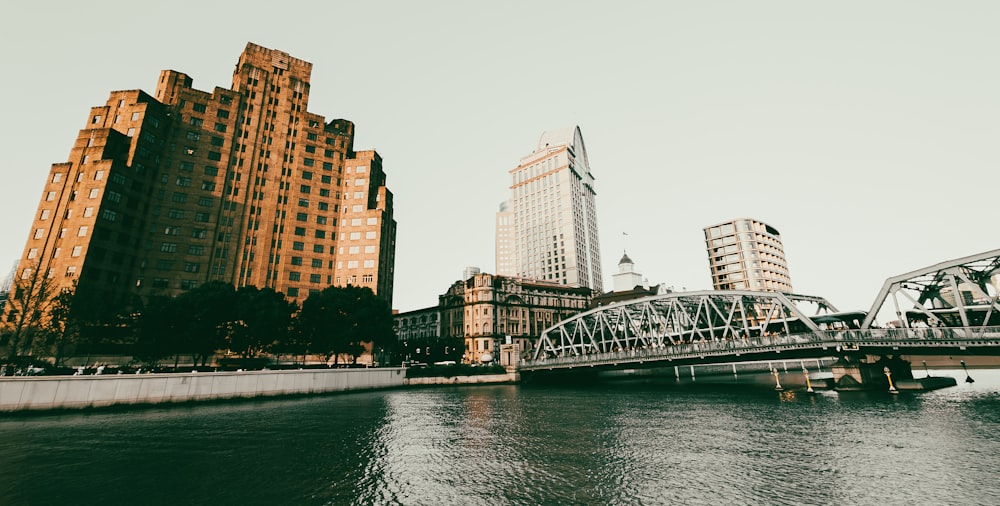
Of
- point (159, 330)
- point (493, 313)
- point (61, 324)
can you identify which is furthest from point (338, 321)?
point (493, 313)

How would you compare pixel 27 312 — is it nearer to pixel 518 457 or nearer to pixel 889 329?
pixel 518 457

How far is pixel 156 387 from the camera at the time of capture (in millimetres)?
49219

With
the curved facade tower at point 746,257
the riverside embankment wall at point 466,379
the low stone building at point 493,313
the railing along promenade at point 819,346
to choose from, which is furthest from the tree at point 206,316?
the curved facade tower at point 746,257

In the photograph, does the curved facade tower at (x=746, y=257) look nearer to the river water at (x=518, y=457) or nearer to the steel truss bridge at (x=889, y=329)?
the steel truss bridge at (x=889, y=329)

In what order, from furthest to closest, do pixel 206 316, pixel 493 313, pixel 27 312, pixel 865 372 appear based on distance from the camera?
pixel 493 313 < pixel 27 312 < pixel 206 316 < pixel 865 372

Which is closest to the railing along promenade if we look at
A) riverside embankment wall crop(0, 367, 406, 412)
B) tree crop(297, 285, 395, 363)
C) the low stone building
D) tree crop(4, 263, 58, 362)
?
tree crop(297, 285, 395, 363)

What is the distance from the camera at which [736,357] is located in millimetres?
63656

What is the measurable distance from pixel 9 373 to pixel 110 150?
53.1 metres

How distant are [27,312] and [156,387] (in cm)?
3547

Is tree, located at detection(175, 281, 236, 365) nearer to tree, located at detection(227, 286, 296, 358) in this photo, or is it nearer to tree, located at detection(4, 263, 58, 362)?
tree, located at detection(227, 286, 296, 358)

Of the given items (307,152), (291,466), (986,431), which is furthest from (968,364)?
(307,152)

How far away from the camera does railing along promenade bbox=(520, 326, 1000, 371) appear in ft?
148

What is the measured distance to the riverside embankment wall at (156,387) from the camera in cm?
4147

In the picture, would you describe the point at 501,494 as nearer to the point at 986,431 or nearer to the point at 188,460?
the point at 188,460
